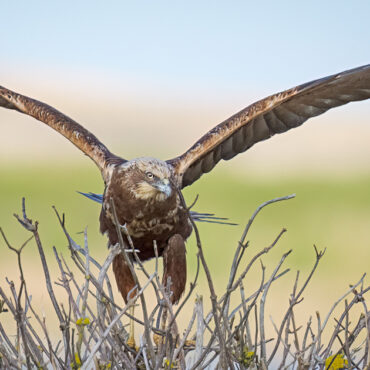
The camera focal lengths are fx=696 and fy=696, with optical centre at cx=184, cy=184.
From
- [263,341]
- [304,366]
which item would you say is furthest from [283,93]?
[304,366]

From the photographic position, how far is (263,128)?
20.0 ft

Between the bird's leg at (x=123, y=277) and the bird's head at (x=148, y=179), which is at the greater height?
the bird's head at (x=148, y=179)

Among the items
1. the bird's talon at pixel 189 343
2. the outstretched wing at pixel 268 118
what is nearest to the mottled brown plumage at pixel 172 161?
the outstretched wing at pixel 268 118

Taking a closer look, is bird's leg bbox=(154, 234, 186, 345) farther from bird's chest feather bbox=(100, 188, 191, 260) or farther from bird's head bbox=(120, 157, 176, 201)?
bird's head bbox=(120, 157, 176, 201)

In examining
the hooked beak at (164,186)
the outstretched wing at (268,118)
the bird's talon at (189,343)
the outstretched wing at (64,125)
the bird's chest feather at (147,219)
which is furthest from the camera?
the outstretched wing at (64,125)

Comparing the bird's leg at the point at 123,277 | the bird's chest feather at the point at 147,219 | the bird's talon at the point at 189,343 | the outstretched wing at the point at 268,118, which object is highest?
the outstretched wing at the point at 268,118

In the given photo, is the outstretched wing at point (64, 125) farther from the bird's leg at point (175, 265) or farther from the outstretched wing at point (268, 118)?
the bird's leg at point (175, 265)

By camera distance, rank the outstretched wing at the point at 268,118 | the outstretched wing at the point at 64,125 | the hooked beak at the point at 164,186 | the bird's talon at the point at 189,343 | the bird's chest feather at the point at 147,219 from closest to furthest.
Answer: the bird's talon at the point at 189,343 < the hooked beak at the point at 164,186 < the bird's chest feather at the point at 147,219 < the outstretched wing at the point at 268,118 < the outstretched wing at the point at 64,125

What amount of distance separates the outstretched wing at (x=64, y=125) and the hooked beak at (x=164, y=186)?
24.7 inches

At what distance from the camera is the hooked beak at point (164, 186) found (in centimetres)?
486

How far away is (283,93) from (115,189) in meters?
1.56

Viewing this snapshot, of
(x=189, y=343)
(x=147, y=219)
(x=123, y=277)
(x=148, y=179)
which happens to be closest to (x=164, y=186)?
(x=148, y=179)

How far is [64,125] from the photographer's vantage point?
5977mm

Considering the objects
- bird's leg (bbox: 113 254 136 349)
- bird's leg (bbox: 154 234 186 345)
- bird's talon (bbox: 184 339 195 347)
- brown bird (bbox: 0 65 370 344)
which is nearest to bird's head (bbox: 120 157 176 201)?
brown bird (bbox: 0 65 370 344)
